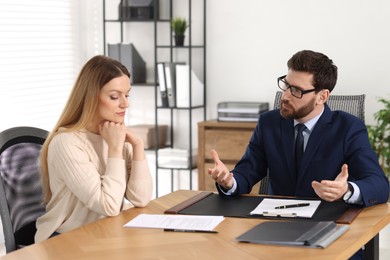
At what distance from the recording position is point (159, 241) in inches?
88.1

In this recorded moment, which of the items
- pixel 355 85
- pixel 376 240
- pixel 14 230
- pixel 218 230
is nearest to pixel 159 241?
pixel 218 230

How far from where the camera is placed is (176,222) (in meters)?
2.46

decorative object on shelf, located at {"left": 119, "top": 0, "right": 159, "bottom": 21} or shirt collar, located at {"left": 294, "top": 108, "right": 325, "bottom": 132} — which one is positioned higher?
decorative object on shelf, located at {"left": 119, "top": 0, "right": 159, "bottom": 21}

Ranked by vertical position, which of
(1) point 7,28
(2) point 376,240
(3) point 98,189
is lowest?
(2) point 376,240

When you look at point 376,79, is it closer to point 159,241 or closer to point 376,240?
point 376,240

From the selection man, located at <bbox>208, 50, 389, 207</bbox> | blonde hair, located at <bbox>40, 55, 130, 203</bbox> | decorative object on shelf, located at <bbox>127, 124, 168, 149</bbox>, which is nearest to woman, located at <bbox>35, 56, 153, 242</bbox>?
blonde hair, located at <bbox>40, 55, 130, 203</bbox>

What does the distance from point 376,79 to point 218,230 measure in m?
2.87

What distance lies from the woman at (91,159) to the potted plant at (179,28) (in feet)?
8.54

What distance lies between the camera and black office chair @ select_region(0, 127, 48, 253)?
2.56 metres

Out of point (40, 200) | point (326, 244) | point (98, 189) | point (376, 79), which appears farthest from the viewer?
point (376, 79)

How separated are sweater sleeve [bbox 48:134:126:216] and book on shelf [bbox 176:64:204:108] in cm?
270

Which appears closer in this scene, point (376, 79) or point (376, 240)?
point (376, 240)

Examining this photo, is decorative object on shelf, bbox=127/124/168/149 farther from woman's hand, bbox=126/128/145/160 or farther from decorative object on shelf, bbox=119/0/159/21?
woman's hand, bbox=126/128/145/160

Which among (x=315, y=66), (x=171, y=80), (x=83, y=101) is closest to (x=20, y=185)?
(x=83, y=101)
